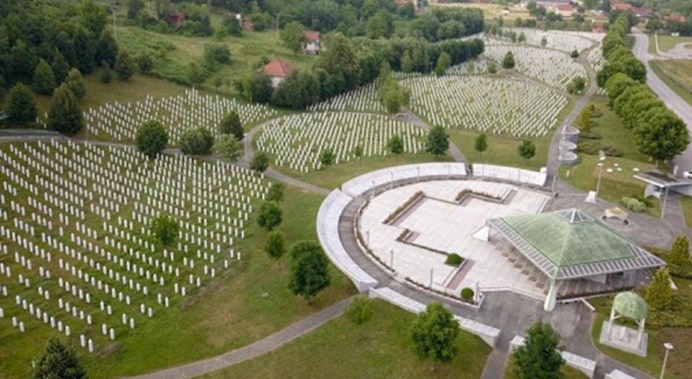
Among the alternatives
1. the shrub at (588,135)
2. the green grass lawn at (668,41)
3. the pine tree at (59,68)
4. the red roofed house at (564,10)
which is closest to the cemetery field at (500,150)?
the shrub at (588,135)

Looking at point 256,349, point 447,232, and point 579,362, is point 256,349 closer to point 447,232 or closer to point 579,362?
point 579,362

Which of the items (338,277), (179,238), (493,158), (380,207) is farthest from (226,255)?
(493,158)

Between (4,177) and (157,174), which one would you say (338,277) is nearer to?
(157,174)

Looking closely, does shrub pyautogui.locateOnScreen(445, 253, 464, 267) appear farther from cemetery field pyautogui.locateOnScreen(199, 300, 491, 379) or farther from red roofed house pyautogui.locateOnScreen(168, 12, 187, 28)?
red roofed house pyautogui.locateOnScreen(168, 12, 187, 28)

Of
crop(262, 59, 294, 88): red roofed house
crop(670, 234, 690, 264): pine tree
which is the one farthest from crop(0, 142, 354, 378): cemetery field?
crop(262, 59, 294, 88): red roofed house

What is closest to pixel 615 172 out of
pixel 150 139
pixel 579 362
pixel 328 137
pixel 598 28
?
pixel 328 137
